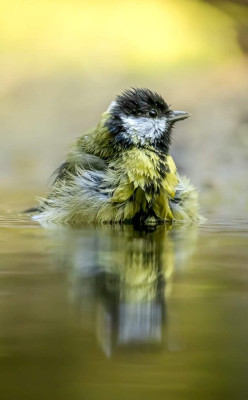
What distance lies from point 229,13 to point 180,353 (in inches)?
321

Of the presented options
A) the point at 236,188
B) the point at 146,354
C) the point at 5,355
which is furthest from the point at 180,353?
the point at 236,188

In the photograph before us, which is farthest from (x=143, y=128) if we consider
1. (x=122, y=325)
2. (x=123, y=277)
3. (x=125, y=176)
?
(x=122, y=325)

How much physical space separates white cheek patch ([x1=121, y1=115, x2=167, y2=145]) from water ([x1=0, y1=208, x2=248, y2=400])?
1.64 metres

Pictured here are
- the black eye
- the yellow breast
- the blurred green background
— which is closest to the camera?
the yellow breast

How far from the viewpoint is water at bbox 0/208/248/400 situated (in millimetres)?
791

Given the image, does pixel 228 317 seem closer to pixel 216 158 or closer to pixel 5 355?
pixel 5 355

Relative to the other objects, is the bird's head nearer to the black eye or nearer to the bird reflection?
the black eye

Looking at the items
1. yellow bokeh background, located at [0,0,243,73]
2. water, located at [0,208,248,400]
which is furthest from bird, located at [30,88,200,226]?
yellow bokeh background, located at [0,0,243,73]

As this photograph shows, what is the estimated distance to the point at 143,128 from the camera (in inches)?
147

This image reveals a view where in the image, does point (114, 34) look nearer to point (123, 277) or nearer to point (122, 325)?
point (123, 277)

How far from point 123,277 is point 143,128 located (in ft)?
7.45

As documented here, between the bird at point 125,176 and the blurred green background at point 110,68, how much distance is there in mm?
3607

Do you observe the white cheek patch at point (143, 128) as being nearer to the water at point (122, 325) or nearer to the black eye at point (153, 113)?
the black eye at point (153, 113)

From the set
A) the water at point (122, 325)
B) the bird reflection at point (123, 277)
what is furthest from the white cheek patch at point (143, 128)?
the water at point (122, 325)
